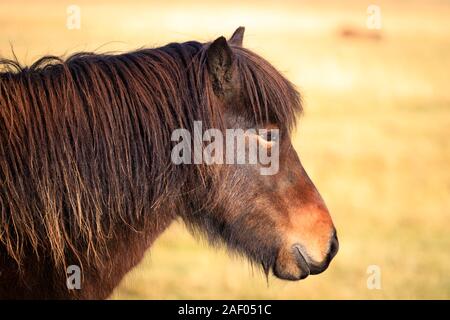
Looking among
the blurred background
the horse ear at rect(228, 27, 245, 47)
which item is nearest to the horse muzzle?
the blurred background

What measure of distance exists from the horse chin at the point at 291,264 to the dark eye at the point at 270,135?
63cm

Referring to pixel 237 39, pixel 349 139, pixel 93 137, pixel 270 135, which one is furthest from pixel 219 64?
pixel 349 139

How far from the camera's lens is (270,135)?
387 cm

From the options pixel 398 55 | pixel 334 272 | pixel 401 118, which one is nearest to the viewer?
pixel 334 272

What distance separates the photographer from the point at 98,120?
358 centimetres

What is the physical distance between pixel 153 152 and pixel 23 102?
28.6 inches

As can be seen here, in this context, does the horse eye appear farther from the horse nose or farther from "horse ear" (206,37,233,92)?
the horse nose

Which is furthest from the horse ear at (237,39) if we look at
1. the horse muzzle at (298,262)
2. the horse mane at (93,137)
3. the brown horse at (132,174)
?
the horse muzzle at (298,262)

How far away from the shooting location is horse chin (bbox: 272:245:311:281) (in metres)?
3.87

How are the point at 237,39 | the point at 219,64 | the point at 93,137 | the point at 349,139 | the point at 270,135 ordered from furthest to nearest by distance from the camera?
the point at 349,139 → the point at 237,39 → the point at 270,135 → the point at 219,64 → the point at 93,137

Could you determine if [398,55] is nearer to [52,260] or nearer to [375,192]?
[375,192]

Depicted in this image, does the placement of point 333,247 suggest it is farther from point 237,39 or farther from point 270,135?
point 237,39

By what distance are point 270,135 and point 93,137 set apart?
1.00m

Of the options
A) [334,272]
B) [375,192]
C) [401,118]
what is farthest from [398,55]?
[334,272]
